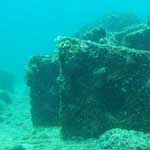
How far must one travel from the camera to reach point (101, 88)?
11945 millimetres

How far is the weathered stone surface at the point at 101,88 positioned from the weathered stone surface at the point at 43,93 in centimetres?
347

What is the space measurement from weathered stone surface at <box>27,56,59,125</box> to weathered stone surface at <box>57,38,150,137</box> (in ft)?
11.4

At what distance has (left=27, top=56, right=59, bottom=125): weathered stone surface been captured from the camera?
626 inches

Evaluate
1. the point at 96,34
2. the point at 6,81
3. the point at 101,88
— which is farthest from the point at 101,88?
the point at 6,81

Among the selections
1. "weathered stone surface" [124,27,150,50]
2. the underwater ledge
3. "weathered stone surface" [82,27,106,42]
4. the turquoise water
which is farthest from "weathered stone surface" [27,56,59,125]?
the turquoise water

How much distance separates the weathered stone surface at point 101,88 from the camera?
11.7 m

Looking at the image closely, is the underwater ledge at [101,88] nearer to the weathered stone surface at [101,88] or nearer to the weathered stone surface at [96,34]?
the weathered stone surface at [101,88]

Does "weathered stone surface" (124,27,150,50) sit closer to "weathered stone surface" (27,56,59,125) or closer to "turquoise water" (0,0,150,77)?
"weathered stone surface" (27,56,59,125)

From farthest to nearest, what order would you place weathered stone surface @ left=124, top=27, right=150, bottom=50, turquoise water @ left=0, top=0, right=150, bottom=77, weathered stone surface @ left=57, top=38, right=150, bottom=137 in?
turquoise water @ left=0, top=0, right=150, bottom=77 < weathered stone surface @ left=124, top=27, right=150, bottom=50 < weathered stone surface @ left=57, top=38, right=150, bottom=137

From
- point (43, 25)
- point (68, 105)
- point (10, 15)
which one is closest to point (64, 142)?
point (68, 105)

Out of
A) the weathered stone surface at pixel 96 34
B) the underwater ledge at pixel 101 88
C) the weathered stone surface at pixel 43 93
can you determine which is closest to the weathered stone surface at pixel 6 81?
the weathered stone surface at pixel 96 34

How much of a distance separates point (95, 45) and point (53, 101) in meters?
4.49

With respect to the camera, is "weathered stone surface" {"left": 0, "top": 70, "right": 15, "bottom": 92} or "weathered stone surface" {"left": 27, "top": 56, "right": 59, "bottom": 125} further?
"weathered stone surface" {"left": 0, "top": 70, "right": 15, "bottom": 92}

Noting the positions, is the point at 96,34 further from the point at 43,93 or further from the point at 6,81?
the point at 6,81
